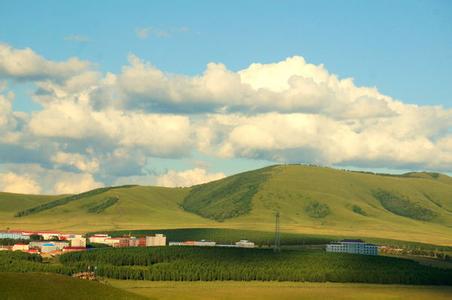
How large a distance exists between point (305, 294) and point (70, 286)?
56313 millimetres

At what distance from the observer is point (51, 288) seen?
567ft

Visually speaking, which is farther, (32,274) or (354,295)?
(354,295)

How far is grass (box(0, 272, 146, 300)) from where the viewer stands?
16639 centimetres

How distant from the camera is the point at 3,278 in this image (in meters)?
175

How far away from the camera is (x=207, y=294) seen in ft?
640

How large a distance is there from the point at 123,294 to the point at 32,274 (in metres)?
21.8

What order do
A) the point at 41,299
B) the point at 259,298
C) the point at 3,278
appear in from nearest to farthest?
1. the point at 41,299
2. the point at 3,278
3. the point at 259,298

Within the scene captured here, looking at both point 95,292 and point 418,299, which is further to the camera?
point 418,299

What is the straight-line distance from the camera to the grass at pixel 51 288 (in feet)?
546

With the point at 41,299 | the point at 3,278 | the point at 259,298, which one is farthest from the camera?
the point at 259,298

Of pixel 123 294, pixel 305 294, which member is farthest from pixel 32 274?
pixel 305 294

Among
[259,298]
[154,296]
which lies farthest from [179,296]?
[259,298]

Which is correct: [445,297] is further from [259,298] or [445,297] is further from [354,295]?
[259,298]

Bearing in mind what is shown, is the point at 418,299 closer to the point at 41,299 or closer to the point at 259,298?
the point at 259,298
